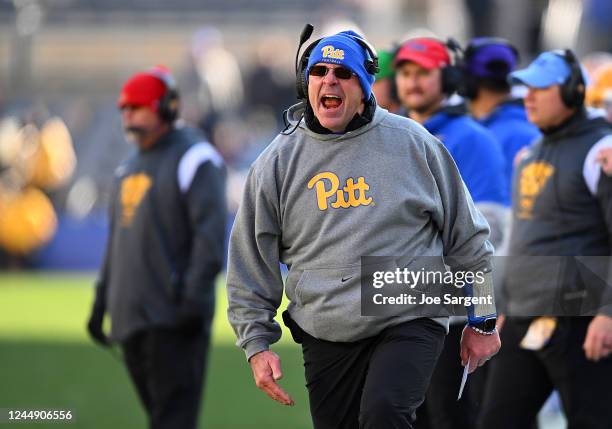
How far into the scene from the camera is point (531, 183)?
731cm

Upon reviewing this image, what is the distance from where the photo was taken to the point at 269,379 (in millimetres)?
5734

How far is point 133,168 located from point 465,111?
2252mm

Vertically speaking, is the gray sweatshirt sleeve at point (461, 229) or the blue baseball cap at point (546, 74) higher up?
the blue baseball cap at point (546, 74)

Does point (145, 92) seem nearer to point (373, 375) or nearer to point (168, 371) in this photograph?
point (168, 371)

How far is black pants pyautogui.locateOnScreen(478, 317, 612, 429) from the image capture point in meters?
6.84

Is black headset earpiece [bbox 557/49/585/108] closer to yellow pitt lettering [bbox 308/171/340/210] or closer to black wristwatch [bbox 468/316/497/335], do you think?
black wristwatch [bbox 468/316/497/335]

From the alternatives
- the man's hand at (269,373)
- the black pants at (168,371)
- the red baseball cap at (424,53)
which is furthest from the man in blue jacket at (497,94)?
the man's hand at (269,373)

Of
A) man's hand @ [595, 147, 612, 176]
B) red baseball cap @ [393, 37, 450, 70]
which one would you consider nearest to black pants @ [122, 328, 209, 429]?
red baseball cap @ [393, 37, 450, 70]

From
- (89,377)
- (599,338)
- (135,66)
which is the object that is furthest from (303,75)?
(135,66)

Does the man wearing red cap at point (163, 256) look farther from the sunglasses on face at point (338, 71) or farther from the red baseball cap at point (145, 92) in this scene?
the sunglasses on face at point (338, 71)

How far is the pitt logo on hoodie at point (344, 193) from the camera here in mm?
5758

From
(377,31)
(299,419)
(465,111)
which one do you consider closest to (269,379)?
(465,111)

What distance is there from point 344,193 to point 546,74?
201 centimetres

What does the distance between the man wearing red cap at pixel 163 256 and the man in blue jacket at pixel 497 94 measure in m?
1.68
